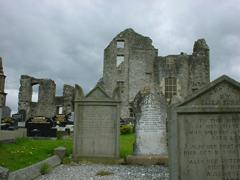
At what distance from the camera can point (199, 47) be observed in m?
39.2

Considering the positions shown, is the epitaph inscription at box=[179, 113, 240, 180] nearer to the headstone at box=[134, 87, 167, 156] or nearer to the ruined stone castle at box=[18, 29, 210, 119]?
the headstone at box=[134, 87, 167, 156]

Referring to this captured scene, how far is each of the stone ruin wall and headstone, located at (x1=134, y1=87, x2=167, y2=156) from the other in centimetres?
3006

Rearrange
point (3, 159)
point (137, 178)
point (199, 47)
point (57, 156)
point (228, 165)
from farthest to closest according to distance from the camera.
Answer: point (199, 47), point (57, 156), point (3, 159), point (137, 178), point (228, 165)

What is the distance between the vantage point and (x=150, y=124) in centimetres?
1063

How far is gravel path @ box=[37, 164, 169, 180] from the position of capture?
25.4 feet

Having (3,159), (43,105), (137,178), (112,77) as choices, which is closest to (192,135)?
(137,178)

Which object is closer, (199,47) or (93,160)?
(93,160)

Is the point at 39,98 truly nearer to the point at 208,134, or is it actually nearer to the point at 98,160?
the point at 98,160

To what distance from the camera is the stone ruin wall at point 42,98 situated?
4059 centimetres

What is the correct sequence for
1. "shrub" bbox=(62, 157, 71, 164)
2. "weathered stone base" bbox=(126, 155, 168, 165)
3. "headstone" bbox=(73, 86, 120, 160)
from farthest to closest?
"headstone" bbox=(73, 86, 120, 160)
"shrub" bbox=(62, 157, 71, 164)
"weathered stone base" bbox=(126, 155, 168, 165)

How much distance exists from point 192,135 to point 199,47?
3524cm

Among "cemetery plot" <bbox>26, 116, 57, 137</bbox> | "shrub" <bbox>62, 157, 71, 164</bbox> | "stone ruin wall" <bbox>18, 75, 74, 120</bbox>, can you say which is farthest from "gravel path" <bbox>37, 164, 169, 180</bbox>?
"stone ruin wall" <bbox>18, 75, 74, 120</bbox>

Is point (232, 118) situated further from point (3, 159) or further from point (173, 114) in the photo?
point (3, 159)

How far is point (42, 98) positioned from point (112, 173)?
34.1 meters
